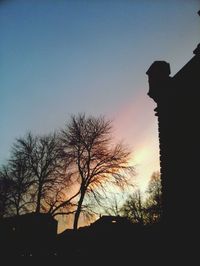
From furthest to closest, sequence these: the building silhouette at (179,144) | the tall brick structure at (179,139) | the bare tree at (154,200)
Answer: the bare tree at (154,200)
the tall brick structure at (179,139)
the building silhouette at (179,144)

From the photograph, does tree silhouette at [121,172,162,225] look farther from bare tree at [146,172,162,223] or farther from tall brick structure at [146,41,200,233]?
tall brick structure at [146,41,200,233]

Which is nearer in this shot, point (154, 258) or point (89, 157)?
point (154, 258)

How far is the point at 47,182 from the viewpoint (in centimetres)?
3647

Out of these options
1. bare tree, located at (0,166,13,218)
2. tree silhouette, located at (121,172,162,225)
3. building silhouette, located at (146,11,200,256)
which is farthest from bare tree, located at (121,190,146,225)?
building silhouette, located at (146,11,200,256)

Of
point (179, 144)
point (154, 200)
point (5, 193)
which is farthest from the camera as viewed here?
point (154, 200)

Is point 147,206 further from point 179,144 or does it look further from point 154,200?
point 179,144

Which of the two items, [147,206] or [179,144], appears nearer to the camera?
[179,144]

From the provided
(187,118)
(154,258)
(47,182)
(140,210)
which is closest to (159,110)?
(187,118)

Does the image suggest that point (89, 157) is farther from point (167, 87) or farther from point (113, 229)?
point (167, 87)

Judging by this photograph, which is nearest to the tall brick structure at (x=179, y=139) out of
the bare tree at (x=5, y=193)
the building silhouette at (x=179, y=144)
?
the building silhouette at (x=179, y=144)

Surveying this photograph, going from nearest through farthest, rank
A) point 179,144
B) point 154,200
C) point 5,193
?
point 179,144
point 5,193
point 154,200

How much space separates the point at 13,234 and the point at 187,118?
2233 cm

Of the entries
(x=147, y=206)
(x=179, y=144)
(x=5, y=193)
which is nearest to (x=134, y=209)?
(x=147, y=206)

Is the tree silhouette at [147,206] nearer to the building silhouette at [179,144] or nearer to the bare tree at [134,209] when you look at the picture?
the bare tree at [134,209]
